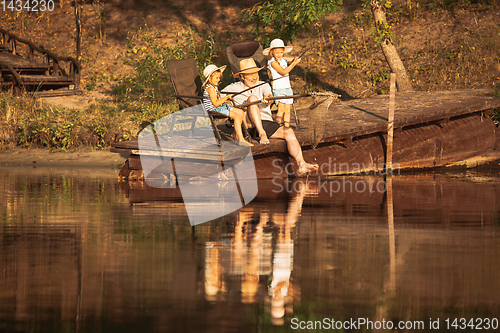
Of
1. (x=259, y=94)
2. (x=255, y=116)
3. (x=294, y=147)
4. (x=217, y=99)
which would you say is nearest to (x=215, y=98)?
(x=217, y=99)

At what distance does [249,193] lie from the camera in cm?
1008

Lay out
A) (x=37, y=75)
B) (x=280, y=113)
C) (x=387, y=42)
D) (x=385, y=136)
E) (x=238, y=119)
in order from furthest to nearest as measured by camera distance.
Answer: (x=37, y=75)
(x=387, y=42)
(x=385, y=136)
(x=280, y=113)
(x=238, y=119)

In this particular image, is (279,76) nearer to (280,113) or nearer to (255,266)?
(280,113)

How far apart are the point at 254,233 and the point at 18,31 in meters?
21.3

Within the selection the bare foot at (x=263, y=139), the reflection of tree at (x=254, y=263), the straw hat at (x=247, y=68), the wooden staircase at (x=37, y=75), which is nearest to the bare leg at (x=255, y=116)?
the bare foot at (x=263, y=139)

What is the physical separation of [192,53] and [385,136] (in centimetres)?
1010

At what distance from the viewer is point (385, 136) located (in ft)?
Answer: 41.5

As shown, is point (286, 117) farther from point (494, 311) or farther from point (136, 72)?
point (136, 72)

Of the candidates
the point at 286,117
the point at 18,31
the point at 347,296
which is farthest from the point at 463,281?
the point at 18,31

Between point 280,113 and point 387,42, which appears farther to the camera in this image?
point 387,42

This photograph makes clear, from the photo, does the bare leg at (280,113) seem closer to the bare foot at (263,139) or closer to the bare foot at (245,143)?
the bare foot at (263,139)

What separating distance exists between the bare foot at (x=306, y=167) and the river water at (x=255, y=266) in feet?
6.07

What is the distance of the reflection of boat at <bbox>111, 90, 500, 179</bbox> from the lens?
459 inches

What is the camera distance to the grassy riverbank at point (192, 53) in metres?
16.6
